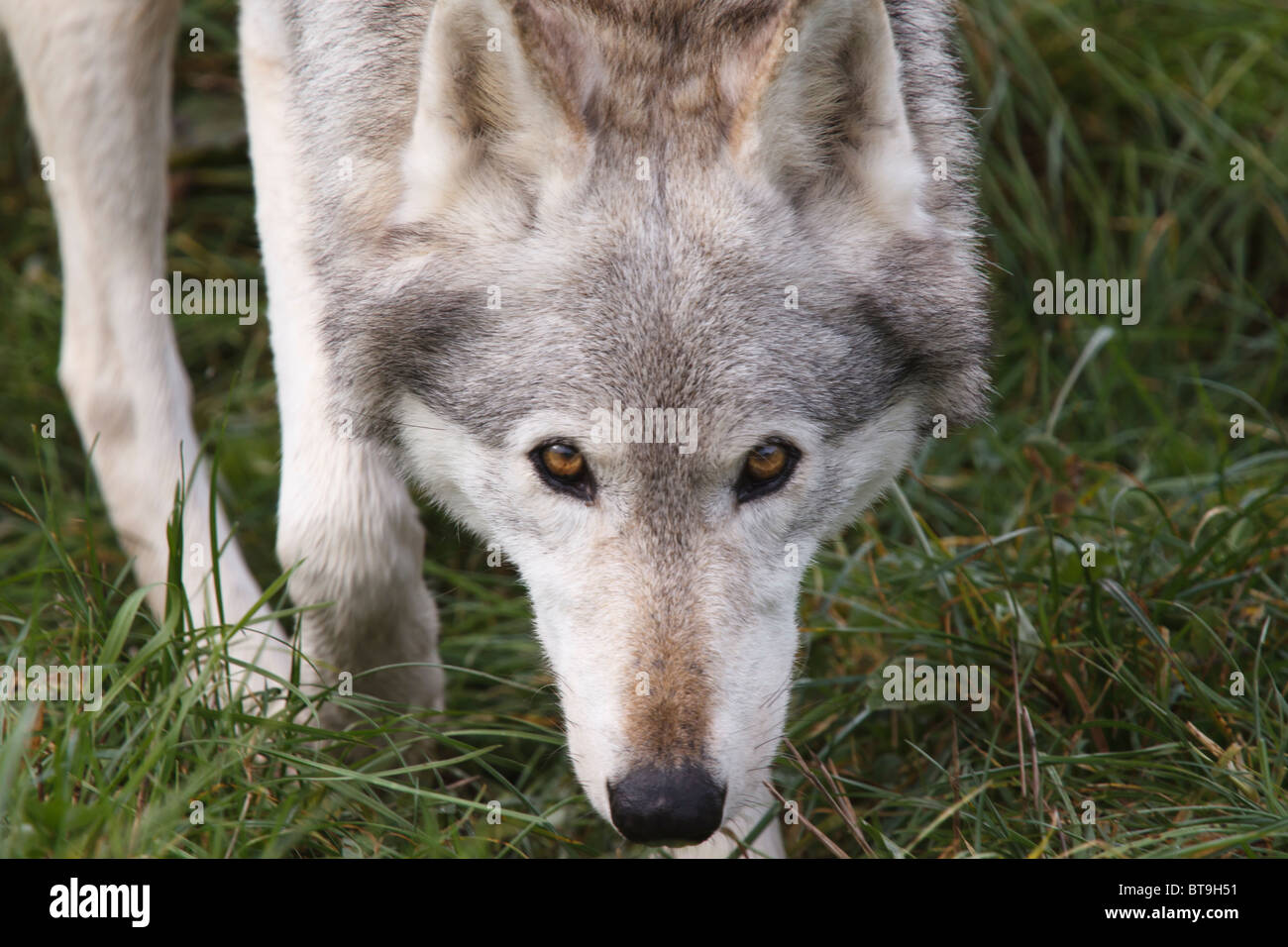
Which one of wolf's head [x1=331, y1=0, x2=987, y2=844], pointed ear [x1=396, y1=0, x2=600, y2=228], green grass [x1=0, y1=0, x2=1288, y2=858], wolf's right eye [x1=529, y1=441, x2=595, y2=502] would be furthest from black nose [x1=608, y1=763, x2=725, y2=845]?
pointed ear [x1=396, y1=0, x2=600, y2=228]

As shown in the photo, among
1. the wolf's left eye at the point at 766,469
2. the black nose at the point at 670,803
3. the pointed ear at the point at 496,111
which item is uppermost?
the pointed ear at the point at 496,111

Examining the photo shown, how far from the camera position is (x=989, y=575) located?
423 cm

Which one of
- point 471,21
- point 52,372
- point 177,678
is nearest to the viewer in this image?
point 471,21

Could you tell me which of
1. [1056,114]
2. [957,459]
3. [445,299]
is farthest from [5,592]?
[1056,114]

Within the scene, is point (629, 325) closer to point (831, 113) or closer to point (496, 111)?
point (496, 111)

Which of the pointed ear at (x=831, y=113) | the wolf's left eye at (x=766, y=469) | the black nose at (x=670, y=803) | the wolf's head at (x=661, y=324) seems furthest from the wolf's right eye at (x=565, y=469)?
the pointed ear at (x=831, y=113)

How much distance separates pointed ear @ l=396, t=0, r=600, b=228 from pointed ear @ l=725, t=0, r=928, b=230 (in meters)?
0.39

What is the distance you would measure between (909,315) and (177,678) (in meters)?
1.95

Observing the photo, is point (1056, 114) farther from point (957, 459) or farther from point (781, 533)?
point (781, 533)

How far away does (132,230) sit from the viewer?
14.8ft

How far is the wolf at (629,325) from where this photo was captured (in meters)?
2.86

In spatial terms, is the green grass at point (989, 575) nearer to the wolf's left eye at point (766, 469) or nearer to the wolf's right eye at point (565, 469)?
the wolf's right eye at point (565, 469)

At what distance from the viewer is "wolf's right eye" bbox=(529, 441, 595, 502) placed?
295 cm

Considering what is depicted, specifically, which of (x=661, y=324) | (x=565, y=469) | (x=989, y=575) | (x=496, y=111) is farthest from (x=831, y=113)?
(x=989, y=575)
